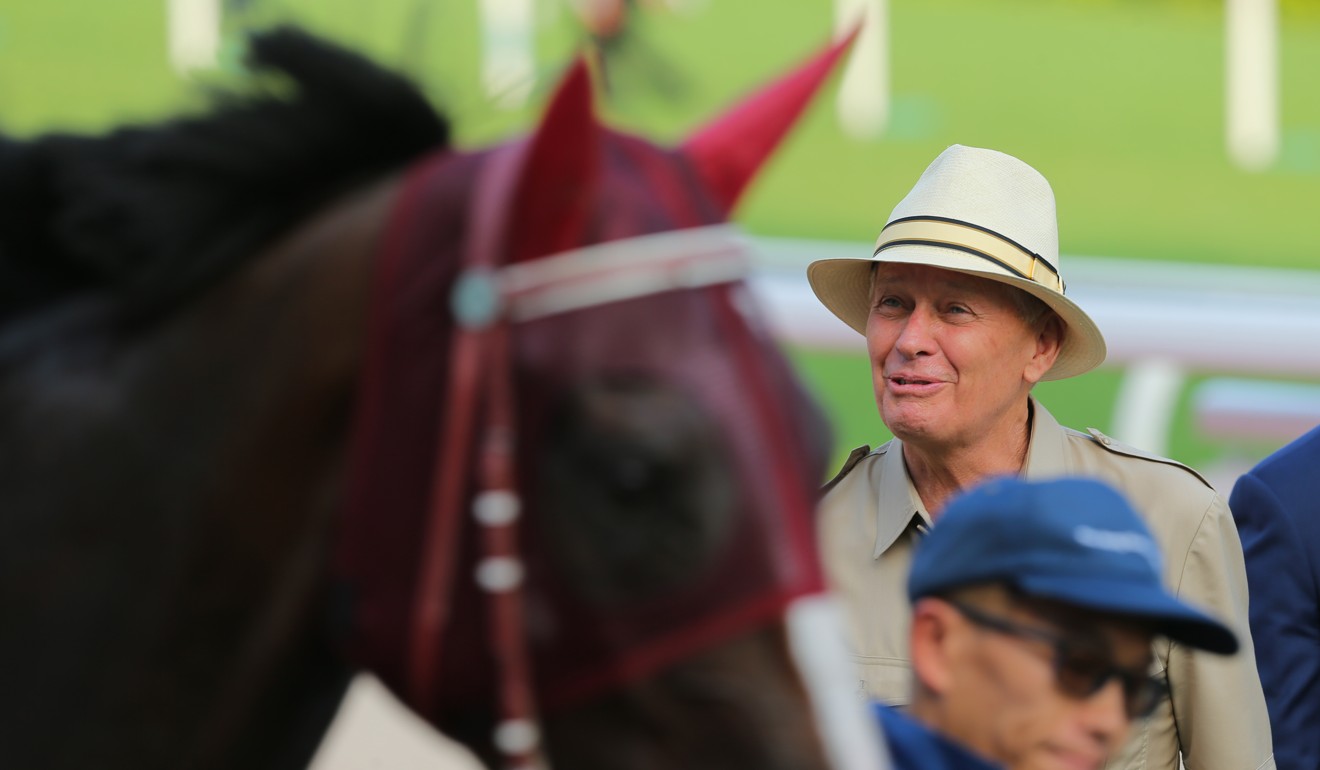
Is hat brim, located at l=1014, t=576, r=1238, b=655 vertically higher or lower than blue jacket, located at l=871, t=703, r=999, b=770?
higher

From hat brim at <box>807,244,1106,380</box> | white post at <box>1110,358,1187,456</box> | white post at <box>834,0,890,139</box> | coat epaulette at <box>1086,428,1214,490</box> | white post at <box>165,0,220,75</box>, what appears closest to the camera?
hat brim at <box>807,244,1106,380</box>

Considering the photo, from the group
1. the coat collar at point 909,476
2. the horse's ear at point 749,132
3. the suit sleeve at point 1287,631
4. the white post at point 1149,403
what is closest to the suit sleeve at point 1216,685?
the suit sleeve at point 1287,631

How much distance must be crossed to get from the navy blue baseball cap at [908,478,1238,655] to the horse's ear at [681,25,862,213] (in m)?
0.47

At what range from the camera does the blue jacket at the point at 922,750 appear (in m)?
1.74

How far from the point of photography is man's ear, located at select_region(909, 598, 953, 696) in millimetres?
1810

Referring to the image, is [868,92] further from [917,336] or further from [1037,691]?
[1037,691]

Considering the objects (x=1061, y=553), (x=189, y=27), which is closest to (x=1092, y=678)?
(x=1061, y=553)

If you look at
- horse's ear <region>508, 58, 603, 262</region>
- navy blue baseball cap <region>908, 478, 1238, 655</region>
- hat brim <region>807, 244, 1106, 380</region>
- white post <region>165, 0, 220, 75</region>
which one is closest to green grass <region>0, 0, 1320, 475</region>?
white post <region>165, 0, 220, 75</region>

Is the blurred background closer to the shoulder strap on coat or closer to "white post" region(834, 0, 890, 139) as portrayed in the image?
"white post" region(834, 0, 890, 139)

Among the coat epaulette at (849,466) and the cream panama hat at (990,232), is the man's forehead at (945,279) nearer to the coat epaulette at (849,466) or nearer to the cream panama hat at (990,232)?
the cream panama hat at (990,232)

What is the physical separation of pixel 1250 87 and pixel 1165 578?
12.4 m

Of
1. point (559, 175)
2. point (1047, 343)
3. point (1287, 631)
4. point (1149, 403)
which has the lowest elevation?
point (1149, 403)

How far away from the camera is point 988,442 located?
10.2 ft

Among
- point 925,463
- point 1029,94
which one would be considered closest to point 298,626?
point 925,463
